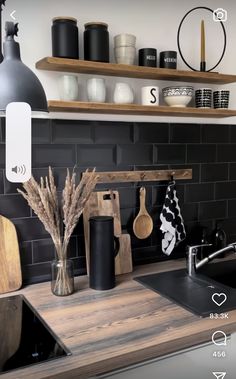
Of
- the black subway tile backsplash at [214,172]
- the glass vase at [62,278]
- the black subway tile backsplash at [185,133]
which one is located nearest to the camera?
the glass vase at [62,278]

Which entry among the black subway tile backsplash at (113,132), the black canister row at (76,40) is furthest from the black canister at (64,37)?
the black subway tile backsplash at (113,132)

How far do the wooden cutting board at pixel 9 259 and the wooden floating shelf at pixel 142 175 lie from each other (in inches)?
17.2

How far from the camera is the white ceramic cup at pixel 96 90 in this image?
1538mm

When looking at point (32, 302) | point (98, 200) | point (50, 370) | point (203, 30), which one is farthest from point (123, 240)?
point (203, 30)

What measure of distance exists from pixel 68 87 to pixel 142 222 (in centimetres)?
70

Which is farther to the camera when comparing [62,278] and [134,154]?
[134,154]

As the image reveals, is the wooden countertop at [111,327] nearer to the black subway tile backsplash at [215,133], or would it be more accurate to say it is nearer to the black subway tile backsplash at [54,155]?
the black subway tile backsplash at [54,155]

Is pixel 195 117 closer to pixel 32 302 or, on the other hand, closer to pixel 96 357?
pixel 32 302

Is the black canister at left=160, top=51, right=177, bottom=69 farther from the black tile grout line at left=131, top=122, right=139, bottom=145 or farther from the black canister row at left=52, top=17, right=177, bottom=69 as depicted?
the black tile grout line at left=131, top=122, right=139, bottom=145

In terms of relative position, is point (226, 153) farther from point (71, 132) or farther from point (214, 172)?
point (71, 132)

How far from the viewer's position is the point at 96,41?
152cm

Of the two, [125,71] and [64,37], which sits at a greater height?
[64,37]

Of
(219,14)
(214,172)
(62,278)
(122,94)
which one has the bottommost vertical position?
(62,278)

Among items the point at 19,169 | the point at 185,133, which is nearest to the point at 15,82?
the point at 19,169
